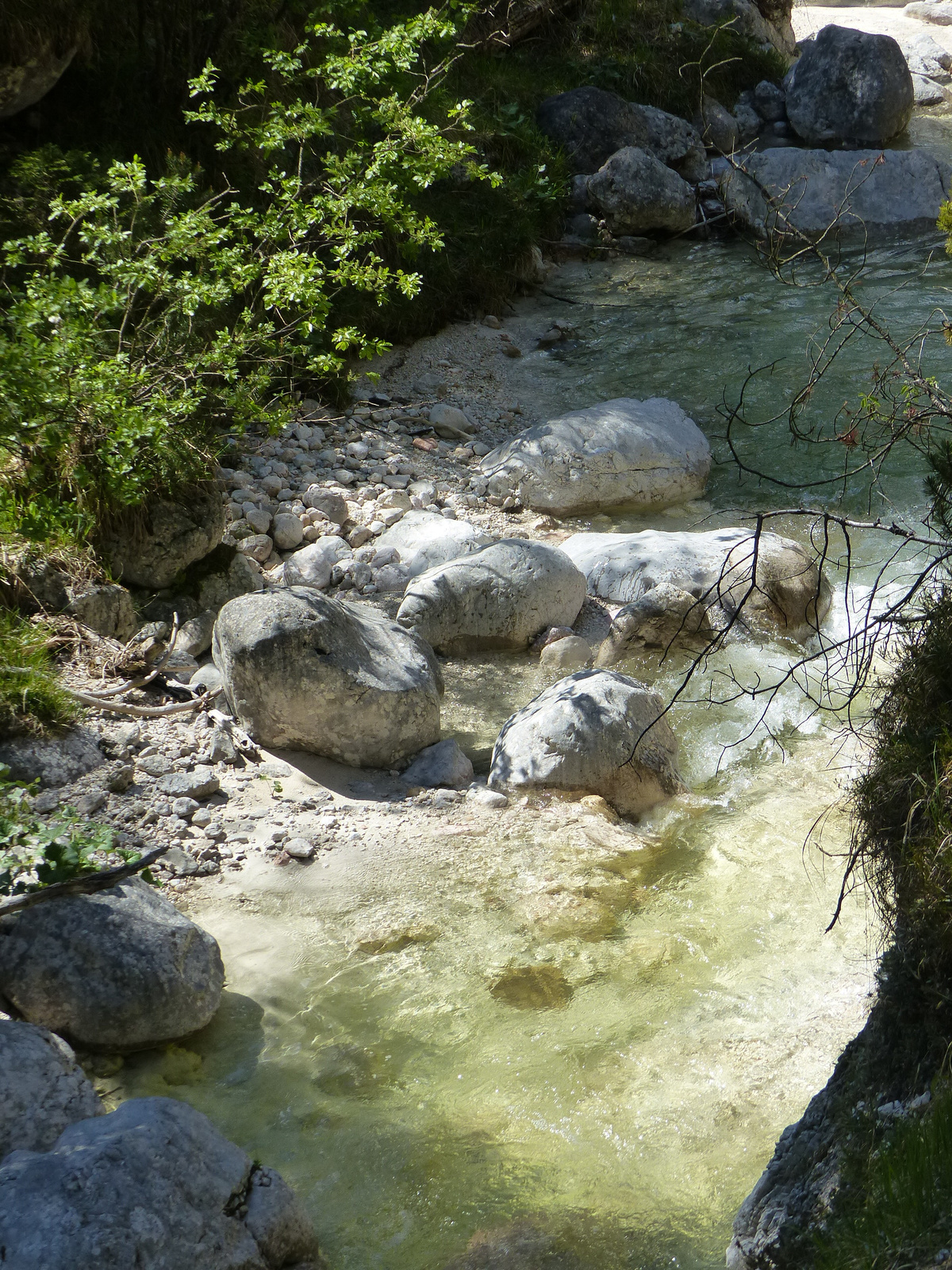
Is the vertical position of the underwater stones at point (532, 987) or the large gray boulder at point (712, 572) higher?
the large gray boulder at point (712, 572)

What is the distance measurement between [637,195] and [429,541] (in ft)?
23.3

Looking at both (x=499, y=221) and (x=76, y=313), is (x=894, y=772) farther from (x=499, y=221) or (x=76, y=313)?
(x=499, y=221)

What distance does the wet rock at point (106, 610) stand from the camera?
507 centimetres

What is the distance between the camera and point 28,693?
4305 millimetres

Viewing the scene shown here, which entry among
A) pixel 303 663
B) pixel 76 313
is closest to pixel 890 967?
pixel 303 663

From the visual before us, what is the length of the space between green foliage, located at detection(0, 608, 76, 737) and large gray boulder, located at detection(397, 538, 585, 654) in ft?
6.40

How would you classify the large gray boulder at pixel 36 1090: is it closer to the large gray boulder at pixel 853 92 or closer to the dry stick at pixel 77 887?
the dry stick at pixel 77 887

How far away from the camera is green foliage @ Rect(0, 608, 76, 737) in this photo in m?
4.25

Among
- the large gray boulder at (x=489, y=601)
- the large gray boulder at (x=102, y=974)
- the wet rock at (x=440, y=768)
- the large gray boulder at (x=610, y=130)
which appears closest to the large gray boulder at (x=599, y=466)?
the large gray boulder at (x=489, y=601)

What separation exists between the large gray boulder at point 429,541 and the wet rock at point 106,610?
178 cm

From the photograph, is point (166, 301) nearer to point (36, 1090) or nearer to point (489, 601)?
point (489, 601)

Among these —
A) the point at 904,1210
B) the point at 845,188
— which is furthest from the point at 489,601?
the point at 845,188

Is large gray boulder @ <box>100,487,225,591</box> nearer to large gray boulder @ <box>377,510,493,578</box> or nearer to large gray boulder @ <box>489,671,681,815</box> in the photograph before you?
large gray boulder @ <box>377,510,493,578</box>

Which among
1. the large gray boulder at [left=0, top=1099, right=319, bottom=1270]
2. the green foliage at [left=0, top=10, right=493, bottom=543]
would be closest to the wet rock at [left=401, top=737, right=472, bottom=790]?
the green foliage at [left=0, top=10, right=493, bottom=543]
